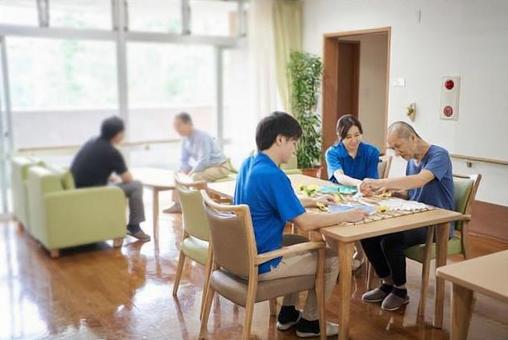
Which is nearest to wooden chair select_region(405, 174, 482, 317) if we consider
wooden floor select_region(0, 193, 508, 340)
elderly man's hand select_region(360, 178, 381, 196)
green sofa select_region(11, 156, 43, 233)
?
wooden floor select_region(0, 193, 508, 340)

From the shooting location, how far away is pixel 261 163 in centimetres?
220

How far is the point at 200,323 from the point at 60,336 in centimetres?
69

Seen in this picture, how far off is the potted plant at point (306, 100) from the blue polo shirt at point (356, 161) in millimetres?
2151

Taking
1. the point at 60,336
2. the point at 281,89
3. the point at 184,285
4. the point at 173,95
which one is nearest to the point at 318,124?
the point at 281,89

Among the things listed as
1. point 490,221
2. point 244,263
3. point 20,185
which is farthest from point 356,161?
point 20,185

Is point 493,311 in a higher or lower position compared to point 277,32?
lower

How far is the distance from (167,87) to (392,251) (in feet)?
12.6

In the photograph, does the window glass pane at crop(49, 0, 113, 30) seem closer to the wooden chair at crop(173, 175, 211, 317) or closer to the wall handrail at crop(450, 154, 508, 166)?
the wooden chair at crop(173, 175, 211, 317)

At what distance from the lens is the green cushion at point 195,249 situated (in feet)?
9.06

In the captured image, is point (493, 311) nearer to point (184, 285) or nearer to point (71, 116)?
point (184, 285)

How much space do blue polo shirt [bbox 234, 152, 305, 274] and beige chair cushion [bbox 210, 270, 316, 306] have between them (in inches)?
2.9

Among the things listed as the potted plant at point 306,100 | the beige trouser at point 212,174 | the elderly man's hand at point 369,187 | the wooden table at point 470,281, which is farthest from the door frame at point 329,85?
the wooden table at point 470,281

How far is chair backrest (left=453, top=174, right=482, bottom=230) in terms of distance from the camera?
280 centimetres

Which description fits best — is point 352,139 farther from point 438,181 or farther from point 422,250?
point 422,250
